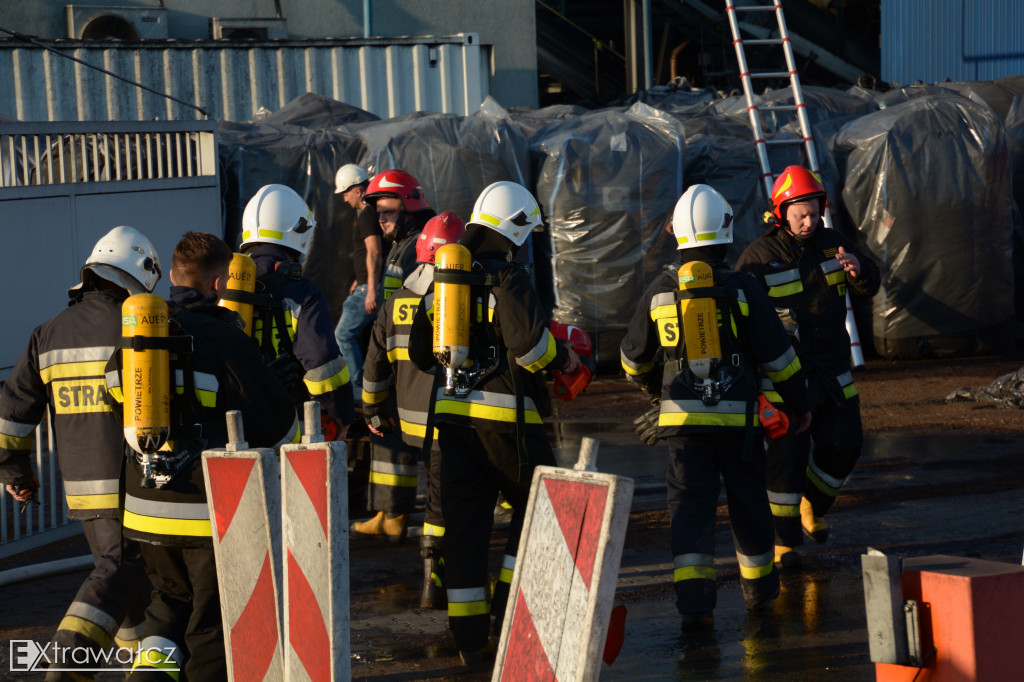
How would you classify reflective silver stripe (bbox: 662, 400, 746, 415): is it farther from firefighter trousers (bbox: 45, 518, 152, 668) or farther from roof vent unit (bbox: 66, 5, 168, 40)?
roof vent unit (bbox: 66, 5, 168, 40)

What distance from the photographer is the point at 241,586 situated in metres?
3.35

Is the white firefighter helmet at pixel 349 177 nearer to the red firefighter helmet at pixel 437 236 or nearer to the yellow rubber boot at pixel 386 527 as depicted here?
the yellow rubber boot at pixel 386 527

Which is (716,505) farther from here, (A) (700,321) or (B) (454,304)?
(B) (454,304)

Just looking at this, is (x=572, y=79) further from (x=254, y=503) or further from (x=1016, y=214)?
(x=254, y=503)

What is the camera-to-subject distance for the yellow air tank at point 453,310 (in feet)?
14.3

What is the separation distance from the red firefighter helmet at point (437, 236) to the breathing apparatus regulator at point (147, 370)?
5.60 feet

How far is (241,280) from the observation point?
509cm

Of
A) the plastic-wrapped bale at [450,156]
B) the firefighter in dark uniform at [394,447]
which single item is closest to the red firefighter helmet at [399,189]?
the firefighter in dark uniform at [394,447]

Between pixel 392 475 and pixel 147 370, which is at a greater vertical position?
pixel 147 370

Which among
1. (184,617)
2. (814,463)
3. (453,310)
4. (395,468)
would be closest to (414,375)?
(453,310)

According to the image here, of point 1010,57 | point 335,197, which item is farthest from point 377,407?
point 1010,57

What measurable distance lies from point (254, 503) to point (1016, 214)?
9.76 m

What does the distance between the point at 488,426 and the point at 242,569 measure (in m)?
1.38

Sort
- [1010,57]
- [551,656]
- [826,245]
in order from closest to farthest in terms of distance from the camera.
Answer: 1. [551,656]
2. [826,245]
3. [1010,57]
